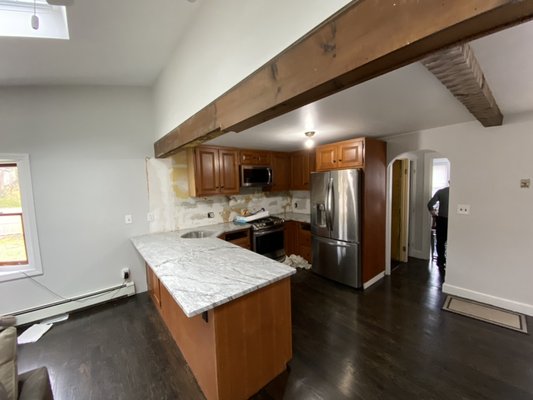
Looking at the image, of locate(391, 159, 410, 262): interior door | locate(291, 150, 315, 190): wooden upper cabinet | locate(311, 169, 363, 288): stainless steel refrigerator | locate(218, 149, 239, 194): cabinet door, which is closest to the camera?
locate(311, 169, 363, 288): stainless steel refrigerator

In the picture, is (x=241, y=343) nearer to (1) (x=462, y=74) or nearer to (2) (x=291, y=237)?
(1) (x=462, y=74)

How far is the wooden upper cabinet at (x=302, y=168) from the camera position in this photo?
434 cm

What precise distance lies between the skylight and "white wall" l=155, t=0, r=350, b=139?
32.4 inches

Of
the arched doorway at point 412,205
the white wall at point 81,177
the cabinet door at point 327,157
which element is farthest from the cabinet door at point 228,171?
the arched doorway at point 412,205

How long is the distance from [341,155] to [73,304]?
4028 millimetres

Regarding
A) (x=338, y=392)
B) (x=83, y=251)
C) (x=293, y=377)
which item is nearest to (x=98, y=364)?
(x=83, y=251)

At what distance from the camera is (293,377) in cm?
179

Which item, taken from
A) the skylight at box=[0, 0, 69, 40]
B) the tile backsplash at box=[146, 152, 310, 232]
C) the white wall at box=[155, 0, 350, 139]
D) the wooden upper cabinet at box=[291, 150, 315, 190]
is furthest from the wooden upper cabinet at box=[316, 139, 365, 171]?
the skylight at box=[0, 0, 69, 40]

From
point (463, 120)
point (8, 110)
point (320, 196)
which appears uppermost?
point (8, 110)

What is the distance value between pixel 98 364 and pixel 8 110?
2.74 meters

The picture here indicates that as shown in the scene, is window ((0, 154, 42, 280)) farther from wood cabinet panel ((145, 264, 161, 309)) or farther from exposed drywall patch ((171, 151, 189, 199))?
exposed drywall patch ((171, 151, 189, 199))

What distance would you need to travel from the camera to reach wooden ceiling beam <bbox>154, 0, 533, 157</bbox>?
55cm

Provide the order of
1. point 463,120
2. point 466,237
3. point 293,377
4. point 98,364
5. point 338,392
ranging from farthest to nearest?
point 466,237
point 463,120
point 98,364
point 293,377
point 338,392

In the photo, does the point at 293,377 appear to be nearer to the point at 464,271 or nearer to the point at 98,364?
the point at 98,364
